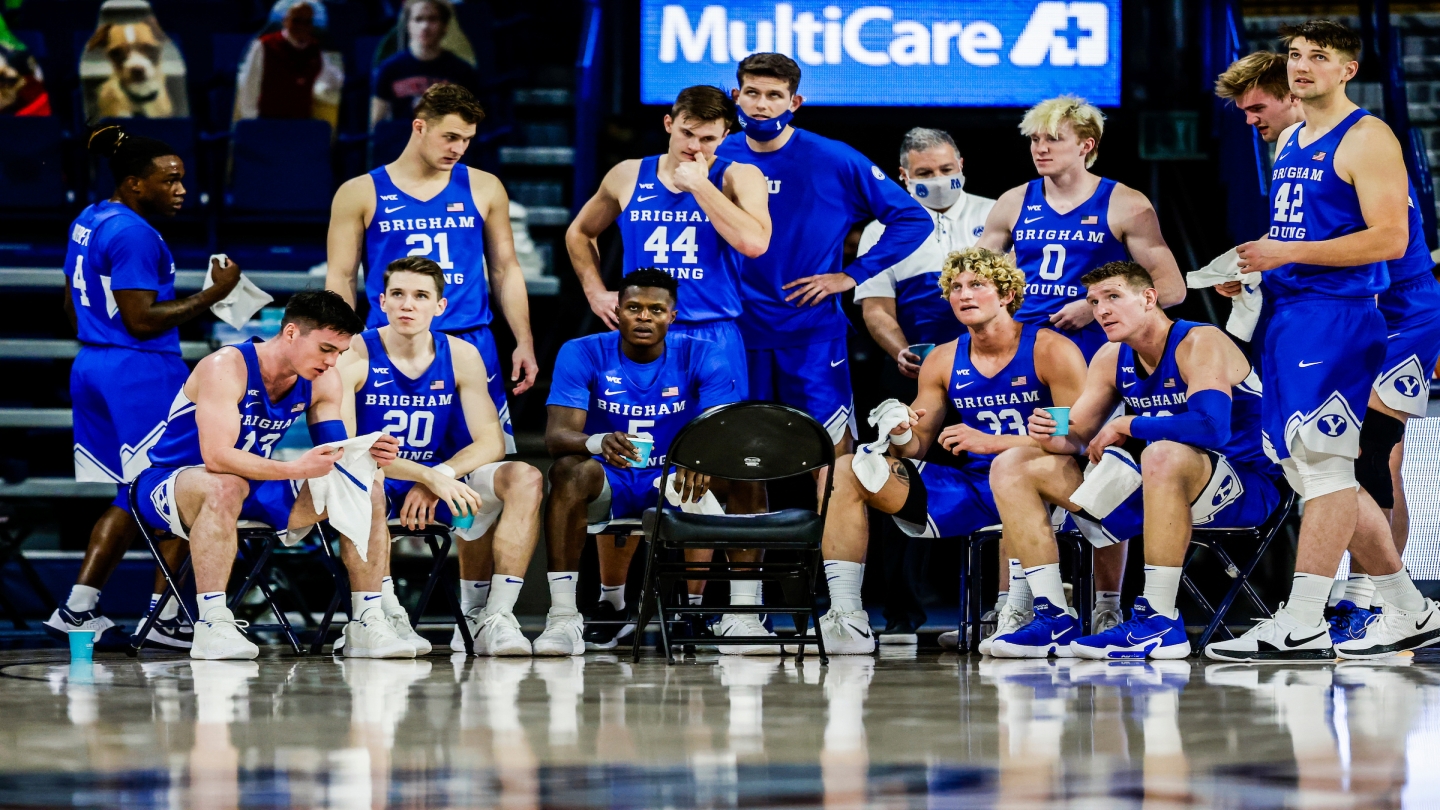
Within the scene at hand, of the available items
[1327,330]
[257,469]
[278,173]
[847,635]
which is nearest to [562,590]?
[847,635]

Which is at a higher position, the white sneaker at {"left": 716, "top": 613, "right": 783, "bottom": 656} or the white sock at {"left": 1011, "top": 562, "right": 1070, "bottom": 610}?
the white sock at {"left": 1011, "top": 562, "right": 1070, "bottom": 610}

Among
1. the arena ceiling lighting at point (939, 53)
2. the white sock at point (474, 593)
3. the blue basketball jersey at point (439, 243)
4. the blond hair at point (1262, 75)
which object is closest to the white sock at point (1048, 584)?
the blond hair at point (1262, 75)

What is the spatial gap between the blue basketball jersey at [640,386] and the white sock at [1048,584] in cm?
125

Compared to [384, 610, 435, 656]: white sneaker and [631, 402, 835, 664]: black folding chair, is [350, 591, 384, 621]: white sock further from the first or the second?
[631, 402, 835, 664]: black folding chair

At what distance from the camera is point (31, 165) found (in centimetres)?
854

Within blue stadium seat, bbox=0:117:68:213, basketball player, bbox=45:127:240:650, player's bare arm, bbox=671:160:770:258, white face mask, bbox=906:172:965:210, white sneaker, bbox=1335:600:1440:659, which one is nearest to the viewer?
white sneaker, bbox=1335:600:1440:659

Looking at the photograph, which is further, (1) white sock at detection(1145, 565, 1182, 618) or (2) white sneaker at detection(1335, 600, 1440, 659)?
(1) white sock at detection(1145, 565, 1182, 618)

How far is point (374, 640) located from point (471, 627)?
511 millimetres

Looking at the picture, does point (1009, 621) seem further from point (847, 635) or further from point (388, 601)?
point (388, 601)

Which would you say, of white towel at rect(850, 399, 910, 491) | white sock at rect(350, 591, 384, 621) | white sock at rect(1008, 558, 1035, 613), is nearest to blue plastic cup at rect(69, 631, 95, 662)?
white sock at rect(350, 591, 384, 621)

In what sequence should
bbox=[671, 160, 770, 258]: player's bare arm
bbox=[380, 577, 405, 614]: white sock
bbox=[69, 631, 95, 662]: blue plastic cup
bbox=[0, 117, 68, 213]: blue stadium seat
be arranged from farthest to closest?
bbox=[0, 117, 68, 213]: blue stadium seat, bbox=[671, 160, 770, 258]: player's bare arm, bbox=[380, 577, 405, 614]: white sock, bbox=[69, 631, 95, 662]: blue plastic cup

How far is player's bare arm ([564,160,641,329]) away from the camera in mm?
6305

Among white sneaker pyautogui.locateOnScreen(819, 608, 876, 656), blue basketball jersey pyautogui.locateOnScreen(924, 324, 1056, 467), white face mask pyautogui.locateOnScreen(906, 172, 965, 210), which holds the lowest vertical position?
white sneaker pyautogui.locateOnScreen(819, 608, 876, 656)

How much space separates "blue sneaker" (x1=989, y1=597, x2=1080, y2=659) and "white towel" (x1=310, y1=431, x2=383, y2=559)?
6.94ft
